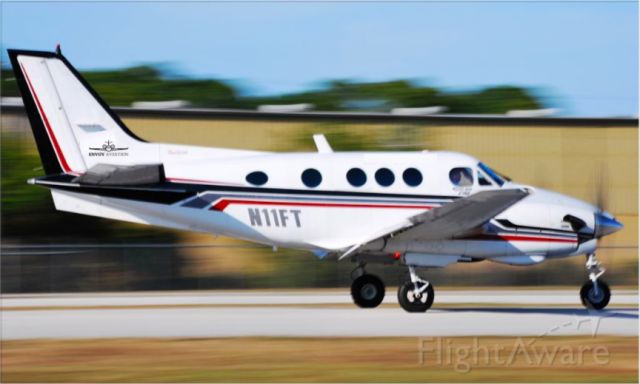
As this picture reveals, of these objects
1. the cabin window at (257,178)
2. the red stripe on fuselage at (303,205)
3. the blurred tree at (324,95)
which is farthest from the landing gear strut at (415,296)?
the blurred tree at (324,95)

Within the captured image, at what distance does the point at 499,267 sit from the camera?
3453 centimetres

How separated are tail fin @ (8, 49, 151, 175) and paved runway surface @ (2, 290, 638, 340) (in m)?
2.97

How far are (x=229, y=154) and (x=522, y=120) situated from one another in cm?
2046

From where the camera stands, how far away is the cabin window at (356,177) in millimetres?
20281

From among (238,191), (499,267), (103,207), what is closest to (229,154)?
(238,191)

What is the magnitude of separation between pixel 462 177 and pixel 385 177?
60.6 inches

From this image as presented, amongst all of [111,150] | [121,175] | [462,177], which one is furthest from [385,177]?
[111,150]

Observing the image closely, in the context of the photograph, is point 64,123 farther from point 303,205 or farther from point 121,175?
point 303,205

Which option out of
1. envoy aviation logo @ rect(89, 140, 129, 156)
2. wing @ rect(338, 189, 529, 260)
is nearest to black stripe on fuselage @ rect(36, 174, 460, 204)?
envoy aviation logo @ rect(89, 140, 129, 156)

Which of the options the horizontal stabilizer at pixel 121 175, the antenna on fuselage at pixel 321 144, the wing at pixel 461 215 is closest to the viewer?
the wing at pixel 461 215

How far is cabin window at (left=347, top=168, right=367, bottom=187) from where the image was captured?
20.3m

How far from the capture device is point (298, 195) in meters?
20.2

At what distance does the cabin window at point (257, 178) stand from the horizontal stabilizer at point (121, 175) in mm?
1702

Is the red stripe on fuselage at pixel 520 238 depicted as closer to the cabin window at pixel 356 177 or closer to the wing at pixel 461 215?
the wing at pixel 461 215
